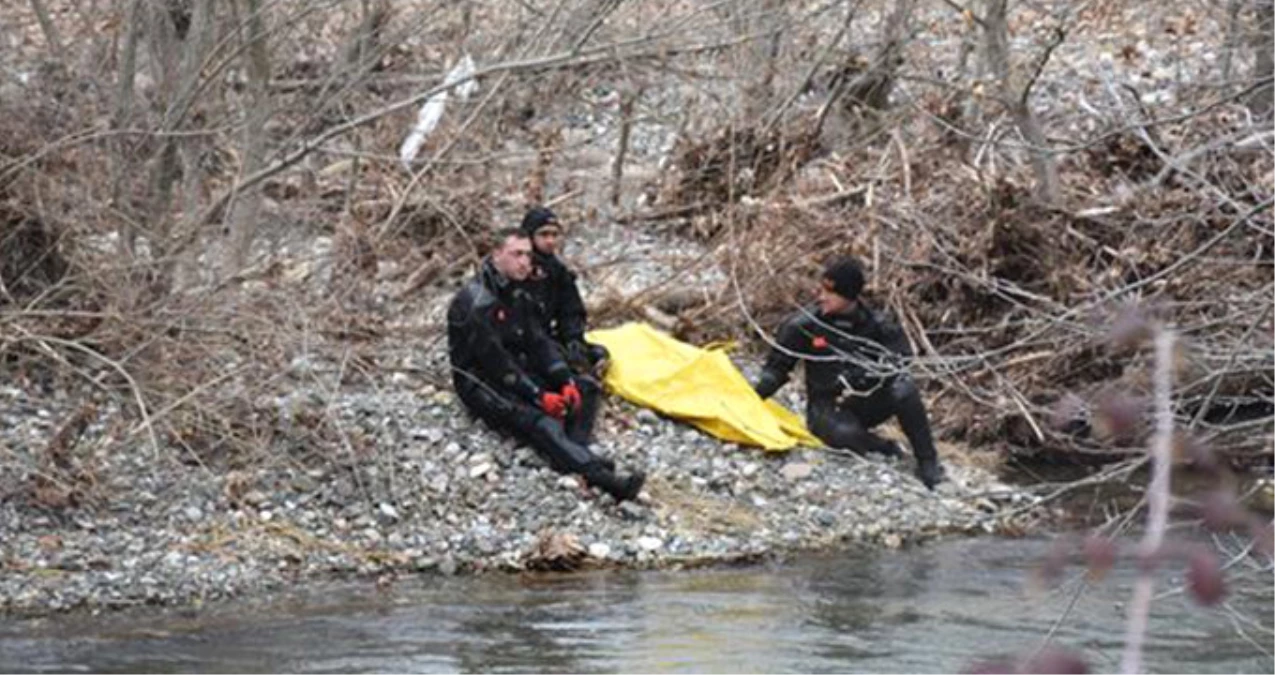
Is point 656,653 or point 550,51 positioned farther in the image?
point 550,51

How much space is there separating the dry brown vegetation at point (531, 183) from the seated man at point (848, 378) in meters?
0.62

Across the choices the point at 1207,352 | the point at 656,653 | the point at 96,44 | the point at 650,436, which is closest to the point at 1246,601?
the point at 656,653

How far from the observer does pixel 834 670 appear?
30.2 ft

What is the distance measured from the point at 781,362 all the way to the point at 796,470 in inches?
24.1

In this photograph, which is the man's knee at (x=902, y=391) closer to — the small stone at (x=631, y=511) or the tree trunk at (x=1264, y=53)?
the small stone at (x=631, y=511)

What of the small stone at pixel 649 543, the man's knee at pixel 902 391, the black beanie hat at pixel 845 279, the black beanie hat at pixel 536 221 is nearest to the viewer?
the small stone at pixel 649 543

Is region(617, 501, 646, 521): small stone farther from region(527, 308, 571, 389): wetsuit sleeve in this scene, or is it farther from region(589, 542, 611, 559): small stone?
region(527, 308, 571, 389): wetsuit sleeve

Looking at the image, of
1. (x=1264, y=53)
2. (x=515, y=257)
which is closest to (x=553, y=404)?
(x=515, y=257)

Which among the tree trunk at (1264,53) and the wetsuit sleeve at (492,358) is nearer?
the wetsuit sleeve at (492,358)

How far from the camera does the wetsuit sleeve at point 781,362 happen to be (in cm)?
1268

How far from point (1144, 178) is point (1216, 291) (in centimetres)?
369

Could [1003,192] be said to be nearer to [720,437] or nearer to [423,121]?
[720,437]

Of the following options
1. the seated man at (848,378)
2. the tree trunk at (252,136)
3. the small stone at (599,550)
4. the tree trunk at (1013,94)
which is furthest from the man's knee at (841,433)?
the tree trunk at (252,136)

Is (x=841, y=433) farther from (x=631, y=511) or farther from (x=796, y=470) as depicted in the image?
(x=631, y=511)
